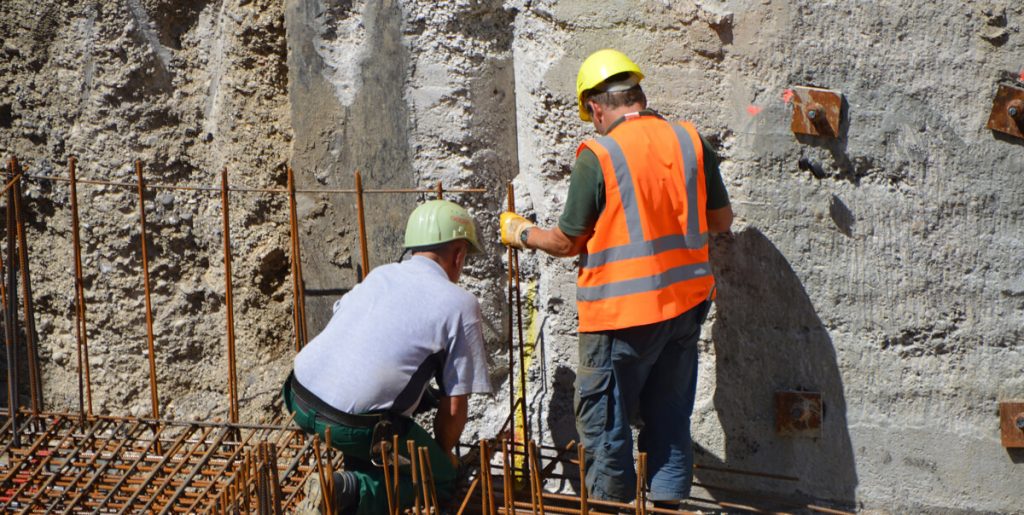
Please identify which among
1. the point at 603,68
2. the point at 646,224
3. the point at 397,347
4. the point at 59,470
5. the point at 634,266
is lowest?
Result: the point at 59,470

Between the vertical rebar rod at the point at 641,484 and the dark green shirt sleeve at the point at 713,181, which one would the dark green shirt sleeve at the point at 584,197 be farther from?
the vertical rebar rod at the point at 641,484

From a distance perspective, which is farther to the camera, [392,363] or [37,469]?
[37,469]

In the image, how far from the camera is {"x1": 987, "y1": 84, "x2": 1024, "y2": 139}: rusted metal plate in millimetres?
3357

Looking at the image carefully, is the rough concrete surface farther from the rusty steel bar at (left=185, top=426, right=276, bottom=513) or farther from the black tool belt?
the black tool belt

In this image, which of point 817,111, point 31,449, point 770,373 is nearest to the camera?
point 817,111

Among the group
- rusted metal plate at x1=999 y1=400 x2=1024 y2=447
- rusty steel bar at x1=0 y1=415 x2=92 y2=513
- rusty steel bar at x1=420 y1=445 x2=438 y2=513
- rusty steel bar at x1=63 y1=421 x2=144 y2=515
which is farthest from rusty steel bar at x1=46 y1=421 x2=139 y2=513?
rusted metal plate at x1=999 y1=400 x2=1024 y2=447

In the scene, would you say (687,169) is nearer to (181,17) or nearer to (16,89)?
(181,17)

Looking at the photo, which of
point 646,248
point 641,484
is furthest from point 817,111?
point 641,484

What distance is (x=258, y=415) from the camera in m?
4.47

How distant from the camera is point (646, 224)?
10.5ft

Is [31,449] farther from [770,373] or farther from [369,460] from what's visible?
[770,373]

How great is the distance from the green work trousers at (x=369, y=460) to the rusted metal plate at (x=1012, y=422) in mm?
1877

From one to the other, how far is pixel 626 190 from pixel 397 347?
85cm

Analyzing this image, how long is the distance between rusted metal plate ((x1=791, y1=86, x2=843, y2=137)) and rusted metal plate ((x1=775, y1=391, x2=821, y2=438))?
0.93m
